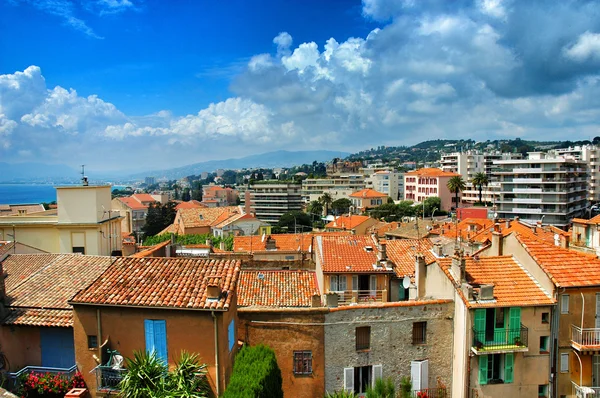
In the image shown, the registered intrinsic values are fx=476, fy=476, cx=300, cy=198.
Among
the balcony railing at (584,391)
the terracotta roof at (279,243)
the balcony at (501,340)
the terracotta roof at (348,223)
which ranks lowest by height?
the terracotta roof at (348,223)

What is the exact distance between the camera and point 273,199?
170250 millimetres

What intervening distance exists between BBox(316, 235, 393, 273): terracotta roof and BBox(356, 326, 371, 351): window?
24.4 ft

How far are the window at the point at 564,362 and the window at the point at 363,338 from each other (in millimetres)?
7985

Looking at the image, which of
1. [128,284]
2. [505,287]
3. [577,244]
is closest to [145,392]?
[128,284]

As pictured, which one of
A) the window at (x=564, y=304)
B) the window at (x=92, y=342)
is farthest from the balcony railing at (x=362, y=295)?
the window at (x=92, y=342)

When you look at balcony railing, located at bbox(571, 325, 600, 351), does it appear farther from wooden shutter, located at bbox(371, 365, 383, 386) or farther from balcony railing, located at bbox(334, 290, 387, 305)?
balcony railing, located at bbox(334, 290, 387, 305)

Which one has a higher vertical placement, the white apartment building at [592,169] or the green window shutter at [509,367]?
the white apartment building at [592,169]

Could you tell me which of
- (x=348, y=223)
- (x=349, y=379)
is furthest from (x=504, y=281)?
(x=348, y=223)

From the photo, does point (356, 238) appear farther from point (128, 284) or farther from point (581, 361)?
point (128, 284)

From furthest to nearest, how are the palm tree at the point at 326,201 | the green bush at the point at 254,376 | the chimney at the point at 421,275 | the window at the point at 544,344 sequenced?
the palm tree at the point at 326,201
the chimney at the point at 421,275
the window at the point at 544,344
the green bush at the point at 254,376

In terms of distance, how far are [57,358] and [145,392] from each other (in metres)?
5.23

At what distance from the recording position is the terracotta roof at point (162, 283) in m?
15.5

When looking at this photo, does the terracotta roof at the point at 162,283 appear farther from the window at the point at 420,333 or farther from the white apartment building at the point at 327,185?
the white apartment building at the point at 327,185

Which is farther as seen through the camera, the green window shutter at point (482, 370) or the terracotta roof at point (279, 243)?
the terracotta roof at point (279, 243)
